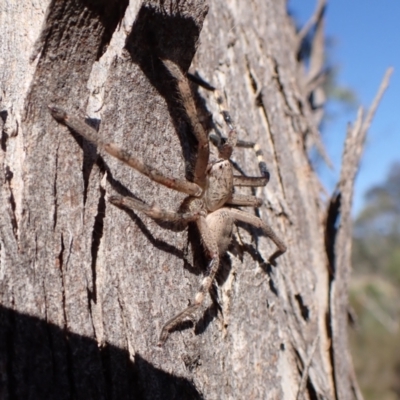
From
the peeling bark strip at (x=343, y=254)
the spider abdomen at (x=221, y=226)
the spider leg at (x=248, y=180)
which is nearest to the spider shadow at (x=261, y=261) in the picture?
the spider abdomen at (x=221, y=226)

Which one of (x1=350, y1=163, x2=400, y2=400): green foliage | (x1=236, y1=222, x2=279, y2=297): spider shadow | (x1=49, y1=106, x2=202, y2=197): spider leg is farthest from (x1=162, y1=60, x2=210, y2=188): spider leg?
(x1=350, y1=163, x2=400, y2=400): green foliage

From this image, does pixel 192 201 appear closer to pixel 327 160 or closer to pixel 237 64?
pixel 237 64

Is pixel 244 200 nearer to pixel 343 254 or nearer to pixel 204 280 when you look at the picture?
pixel 204 280

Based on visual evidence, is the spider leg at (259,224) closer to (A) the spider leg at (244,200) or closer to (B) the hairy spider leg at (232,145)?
(A) the spider leg at (244,200)

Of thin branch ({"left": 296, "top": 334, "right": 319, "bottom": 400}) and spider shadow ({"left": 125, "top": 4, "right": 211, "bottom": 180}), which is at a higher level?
spider shadow ({"left": 125, "top": 4, "right": 211, "bottom": 180})

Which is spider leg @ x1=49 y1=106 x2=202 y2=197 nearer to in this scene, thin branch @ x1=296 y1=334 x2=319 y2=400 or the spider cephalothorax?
the spider cephalothorax

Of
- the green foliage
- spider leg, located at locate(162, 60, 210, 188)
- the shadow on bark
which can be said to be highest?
spider leg, located at locate(162, 60, 210, 188)
